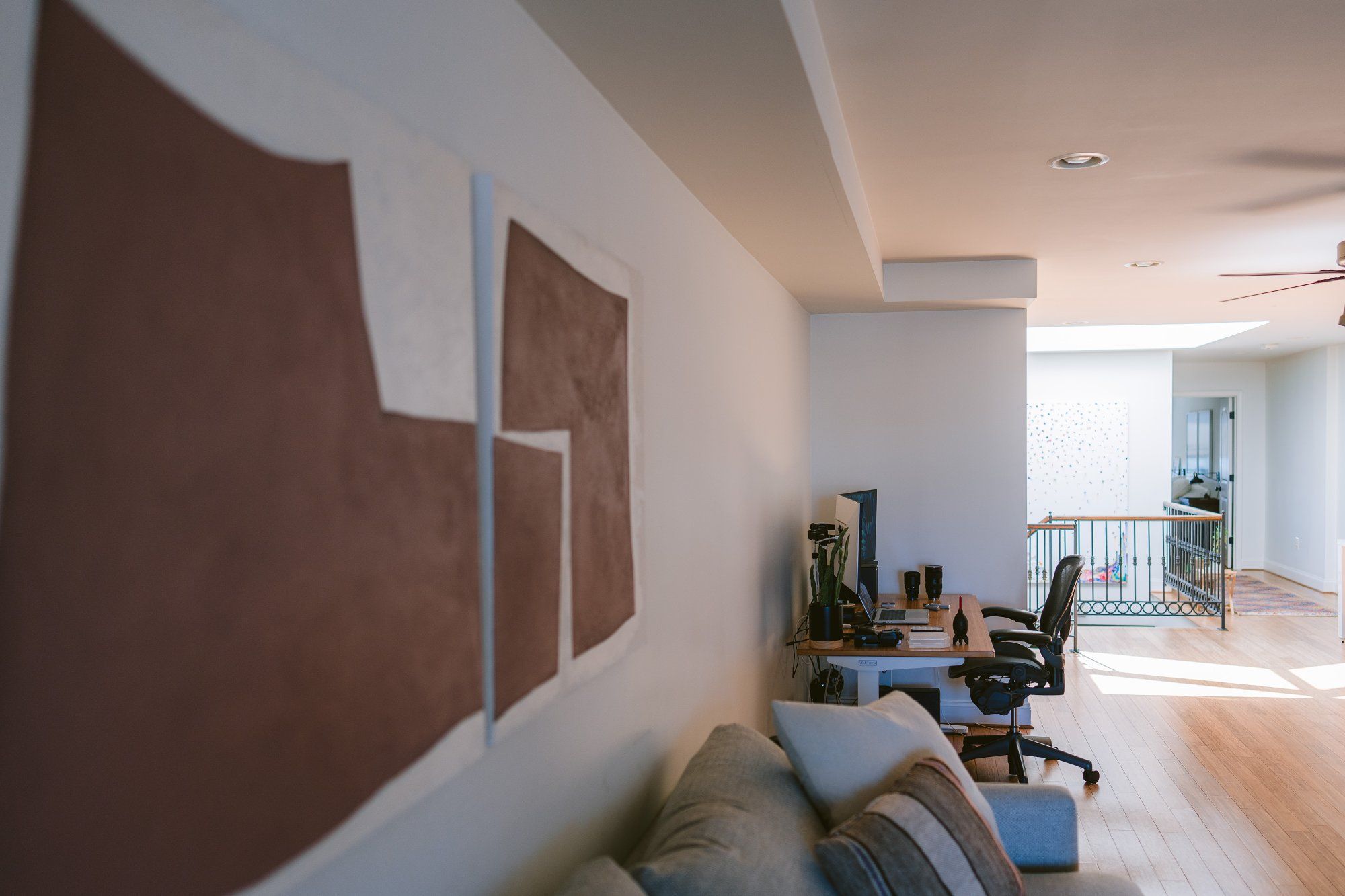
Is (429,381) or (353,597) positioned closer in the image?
(353,597)

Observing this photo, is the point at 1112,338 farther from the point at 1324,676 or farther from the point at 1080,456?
the point at 1324,676

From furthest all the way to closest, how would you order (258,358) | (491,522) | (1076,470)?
(1076,470) < (491,522) < (258,358)

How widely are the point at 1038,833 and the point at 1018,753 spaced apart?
2.28 meters

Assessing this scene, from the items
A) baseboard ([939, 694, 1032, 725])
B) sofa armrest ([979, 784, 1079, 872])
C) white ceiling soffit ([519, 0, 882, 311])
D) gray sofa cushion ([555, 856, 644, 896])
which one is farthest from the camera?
baseboard ([939, 694, 1032, 725])

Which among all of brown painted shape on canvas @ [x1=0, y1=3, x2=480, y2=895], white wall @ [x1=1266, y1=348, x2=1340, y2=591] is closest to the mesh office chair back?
brown painted shape on canvas @ [x1=0, y1=3, x2=480, y2=895]

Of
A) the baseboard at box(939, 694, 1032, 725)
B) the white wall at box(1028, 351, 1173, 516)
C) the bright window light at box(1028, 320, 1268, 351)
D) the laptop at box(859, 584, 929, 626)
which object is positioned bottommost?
the baseboard at box(939, 694, 1032, 725)

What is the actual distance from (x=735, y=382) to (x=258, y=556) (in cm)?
261

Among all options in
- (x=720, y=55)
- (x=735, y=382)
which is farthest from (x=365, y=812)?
(x=735, y=382)

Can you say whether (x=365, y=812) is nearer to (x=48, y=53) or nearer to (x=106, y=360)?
(x=106, y=360)

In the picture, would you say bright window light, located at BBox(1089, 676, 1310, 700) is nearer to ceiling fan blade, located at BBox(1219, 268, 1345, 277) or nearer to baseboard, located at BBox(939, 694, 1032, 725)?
baseboard, located at BBox(939, 694, 1032, 725)

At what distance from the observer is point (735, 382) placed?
343cm

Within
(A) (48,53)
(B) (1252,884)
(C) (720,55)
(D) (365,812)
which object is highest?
(C) (720,55)

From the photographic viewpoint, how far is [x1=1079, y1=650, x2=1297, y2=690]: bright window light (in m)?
6.23

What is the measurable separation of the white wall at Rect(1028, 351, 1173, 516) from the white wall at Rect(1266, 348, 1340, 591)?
64.5 inches
